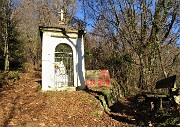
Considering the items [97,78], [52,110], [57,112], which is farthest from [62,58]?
[57,112]

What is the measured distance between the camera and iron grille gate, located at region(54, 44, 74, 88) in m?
15.3

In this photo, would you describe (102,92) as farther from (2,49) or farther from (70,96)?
(2,49)

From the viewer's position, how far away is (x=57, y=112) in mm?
10438

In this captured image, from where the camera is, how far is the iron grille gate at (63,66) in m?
15.3

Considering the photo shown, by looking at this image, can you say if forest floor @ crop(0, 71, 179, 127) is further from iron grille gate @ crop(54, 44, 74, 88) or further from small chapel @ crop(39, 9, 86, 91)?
iron grille gate @ crop(54, 44, 74, 88)

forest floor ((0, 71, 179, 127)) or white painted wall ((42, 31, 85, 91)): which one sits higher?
white painted wall ((42, 31, 85, 91))

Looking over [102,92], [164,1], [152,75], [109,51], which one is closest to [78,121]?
[102,92]

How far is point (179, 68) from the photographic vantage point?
20.9 m

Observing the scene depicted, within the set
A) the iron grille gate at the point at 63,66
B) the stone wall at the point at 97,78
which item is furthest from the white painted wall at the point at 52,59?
the stone wall at the point at 97,78

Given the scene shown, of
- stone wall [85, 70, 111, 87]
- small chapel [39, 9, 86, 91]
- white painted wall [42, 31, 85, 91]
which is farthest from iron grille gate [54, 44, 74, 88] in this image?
stone wall [85, 70, 111, 87]

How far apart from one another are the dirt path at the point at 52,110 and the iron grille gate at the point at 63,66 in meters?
2.01

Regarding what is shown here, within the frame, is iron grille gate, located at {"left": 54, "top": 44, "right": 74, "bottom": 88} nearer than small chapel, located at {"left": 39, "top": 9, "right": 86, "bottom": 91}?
No

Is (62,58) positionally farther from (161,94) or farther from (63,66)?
(161,94)

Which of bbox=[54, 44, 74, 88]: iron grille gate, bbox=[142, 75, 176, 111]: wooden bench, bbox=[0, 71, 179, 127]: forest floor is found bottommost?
bbox=[0, 71, 179, 127]: forest floor
